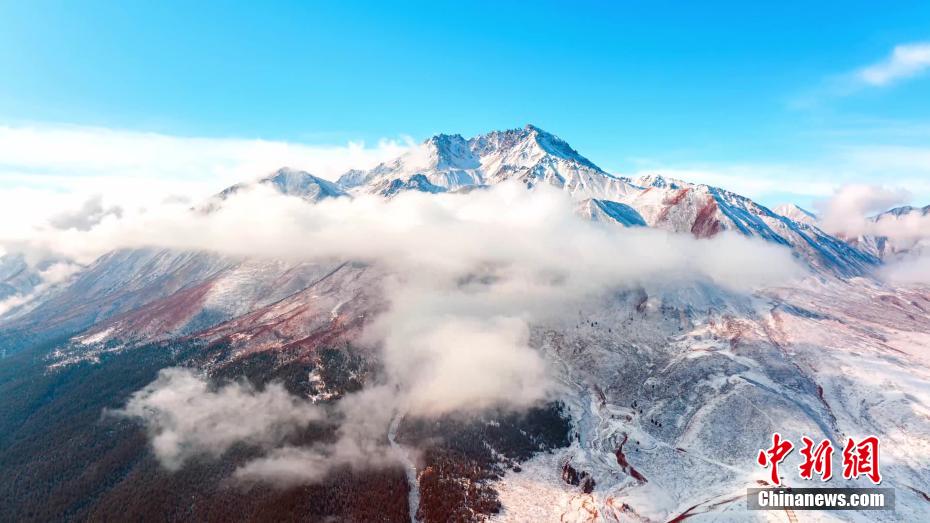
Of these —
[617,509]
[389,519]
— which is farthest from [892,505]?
[389,519]

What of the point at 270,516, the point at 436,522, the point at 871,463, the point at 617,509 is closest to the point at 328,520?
the point at 270,516

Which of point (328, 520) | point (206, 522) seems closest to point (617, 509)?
point (328, 520)

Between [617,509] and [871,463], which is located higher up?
[871,463]

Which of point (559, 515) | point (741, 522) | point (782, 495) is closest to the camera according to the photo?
point (741, 522)

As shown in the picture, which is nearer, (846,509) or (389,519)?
(846,509)

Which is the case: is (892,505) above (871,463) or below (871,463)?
below

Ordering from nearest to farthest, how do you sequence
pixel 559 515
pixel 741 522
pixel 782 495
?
1. pixel 741 522
2. pixel 782 495
3. pixel 559 515

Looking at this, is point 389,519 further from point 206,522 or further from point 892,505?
point 892,505

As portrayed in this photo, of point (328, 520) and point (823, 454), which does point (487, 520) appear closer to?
point (328, 520)

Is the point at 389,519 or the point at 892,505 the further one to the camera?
the point at 389,519
